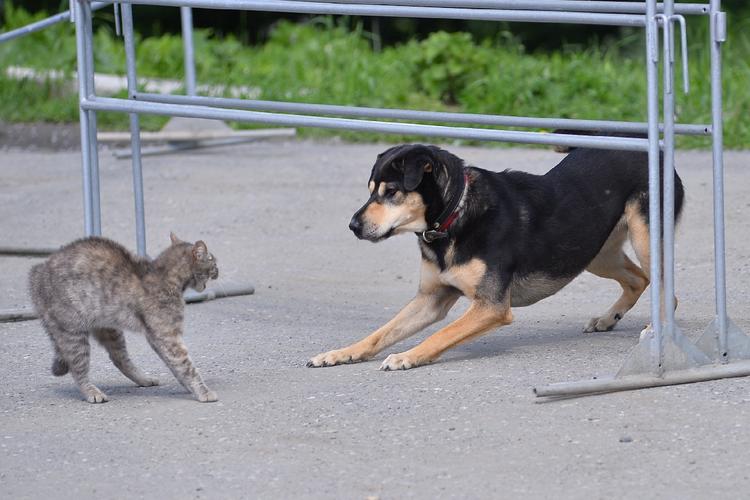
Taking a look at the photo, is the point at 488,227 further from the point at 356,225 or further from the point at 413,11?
the point at 413,11

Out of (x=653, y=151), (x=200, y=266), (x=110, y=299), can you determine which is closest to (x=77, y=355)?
(x=110, y=299)

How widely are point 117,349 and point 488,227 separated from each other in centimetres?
167

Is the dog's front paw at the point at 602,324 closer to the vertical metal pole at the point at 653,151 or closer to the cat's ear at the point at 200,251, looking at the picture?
the vertical metal pole at the point at 653,151

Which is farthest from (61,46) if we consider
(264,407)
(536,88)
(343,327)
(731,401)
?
(731,401)

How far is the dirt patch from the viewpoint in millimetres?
11320

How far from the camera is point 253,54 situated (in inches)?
564

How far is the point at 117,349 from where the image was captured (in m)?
5.18

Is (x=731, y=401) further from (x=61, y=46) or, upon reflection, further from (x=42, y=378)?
(x=61, y=46)

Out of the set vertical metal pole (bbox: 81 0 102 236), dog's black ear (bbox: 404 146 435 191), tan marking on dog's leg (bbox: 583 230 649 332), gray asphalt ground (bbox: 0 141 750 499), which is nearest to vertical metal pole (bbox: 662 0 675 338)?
gray asphalt ground (bbox: 0 141 750 499)

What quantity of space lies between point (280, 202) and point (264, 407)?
167 inches

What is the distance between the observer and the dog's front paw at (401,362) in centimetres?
539

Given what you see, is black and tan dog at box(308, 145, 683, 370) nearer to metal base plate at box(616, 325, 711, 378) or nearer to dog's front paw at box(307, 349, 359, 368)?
dog's front paw at box(307, 349, 359, 368)

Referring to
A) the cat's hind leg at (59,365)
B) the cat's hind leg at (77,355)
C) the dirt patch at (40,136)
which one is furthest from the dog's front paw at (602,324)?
the dirt patch at (40,136)

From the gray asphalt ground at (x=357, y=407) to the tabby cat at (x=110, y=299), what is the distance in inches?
6.7
